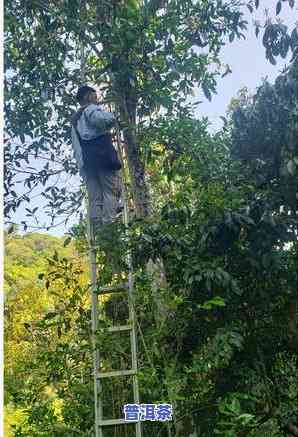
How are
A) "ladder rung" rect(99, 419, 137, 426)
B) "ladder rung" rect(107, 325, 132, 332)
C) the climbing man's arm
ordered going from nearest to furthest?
"ladder rung" rect(99, 419, 137, 426) → "ladder rung" rect(107, 325, 132, 332) → the climbing man's arm

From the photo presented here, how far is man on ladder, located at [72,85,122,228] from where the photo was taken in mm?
3102

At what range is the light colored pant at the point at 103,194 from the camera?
3.11m

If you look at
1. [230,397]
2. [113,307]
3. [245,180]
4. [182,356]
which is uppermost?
[245,180]

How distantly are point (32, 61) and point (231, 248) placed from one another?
1.79 metres

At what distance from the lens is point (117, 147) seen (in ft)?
11.0

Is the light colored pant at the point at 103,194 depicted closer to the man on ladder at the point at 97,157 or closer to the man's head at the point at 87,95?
the man on ladder at the point at 97,157

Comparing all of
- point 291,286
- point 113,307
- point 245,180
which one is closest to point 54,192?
point 113,307

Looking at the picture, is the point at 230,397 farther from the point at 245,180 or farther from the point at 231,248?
the point at 245,180

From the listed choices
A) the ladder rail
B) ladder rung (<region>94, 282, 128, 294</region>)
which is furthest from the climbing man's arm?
ladder rung (<region>94, 282, 128, 294</region>)

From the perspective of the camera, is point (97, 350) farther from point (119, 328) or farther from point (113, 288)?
point (113, 288)

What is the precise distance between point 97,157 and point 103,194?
0.20 meters

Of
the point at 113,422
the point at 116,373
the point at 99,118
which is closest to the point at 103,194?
the point at 99,118

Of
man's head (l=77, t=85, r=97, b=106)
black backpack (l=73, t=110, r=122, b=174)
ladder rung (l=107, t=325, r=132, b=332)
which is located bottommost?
ladder rung (l=107, t=325, r=132, b=332)

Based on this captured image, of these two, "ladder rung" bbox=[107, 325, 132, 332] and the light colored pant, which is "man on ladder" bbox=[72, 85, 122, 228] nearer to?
the light colored pant
